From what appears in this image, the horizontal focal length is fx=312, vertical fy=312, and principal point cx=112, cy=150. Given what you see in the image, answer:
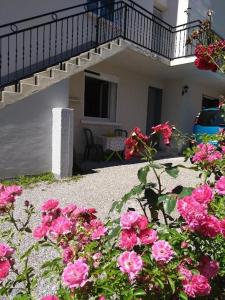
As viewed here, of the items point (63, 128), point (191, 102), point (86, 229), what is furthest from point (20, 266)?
point (191, 102)

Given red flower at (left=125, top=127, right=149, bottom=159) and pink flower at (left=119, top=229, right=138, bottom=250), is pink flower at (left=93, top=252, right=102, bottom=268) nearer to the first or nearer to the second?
pink flower at (left=119, top=229, right=138, bottom=250)

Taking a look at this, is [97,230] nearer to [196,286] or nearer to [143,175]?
[143,175]

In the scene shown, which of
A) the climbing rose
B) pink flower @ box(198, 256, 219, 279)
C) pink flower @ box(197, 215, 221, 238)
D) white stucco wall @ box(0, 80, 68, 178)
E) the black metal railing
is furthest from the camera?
the black metal railing

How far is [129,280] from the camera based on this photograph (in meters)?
1.19

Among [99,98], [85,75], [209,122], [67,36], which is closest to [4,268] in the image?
[67,36]

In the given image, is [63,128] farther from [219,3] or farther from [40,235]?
[219,3]

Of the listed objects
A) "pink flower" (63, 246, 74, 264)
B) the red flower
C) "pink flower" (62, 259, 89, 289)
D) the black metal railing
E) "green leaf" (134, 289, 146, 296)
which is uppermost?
the black metal railing

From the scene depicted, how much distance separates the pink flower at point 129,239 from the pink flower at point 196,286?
26cm

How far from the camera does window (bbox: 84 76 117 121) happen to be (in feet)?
33.4

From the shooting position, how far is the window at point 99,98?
1017 cm

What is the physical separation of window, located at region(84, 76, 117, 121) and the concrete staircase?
174cm

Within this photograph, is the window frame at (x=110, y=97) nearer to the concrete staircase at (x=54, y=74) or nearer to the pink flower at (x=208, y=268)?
the concrete staircase at (x=54, y=74)

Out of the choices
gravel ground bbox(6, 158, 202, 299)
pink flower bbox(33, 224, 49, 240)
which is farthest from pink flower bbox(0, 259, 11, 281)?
gravel ground bbox(6, 158, 202, 299)

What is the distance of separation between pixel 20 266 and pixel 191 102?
11758mm
